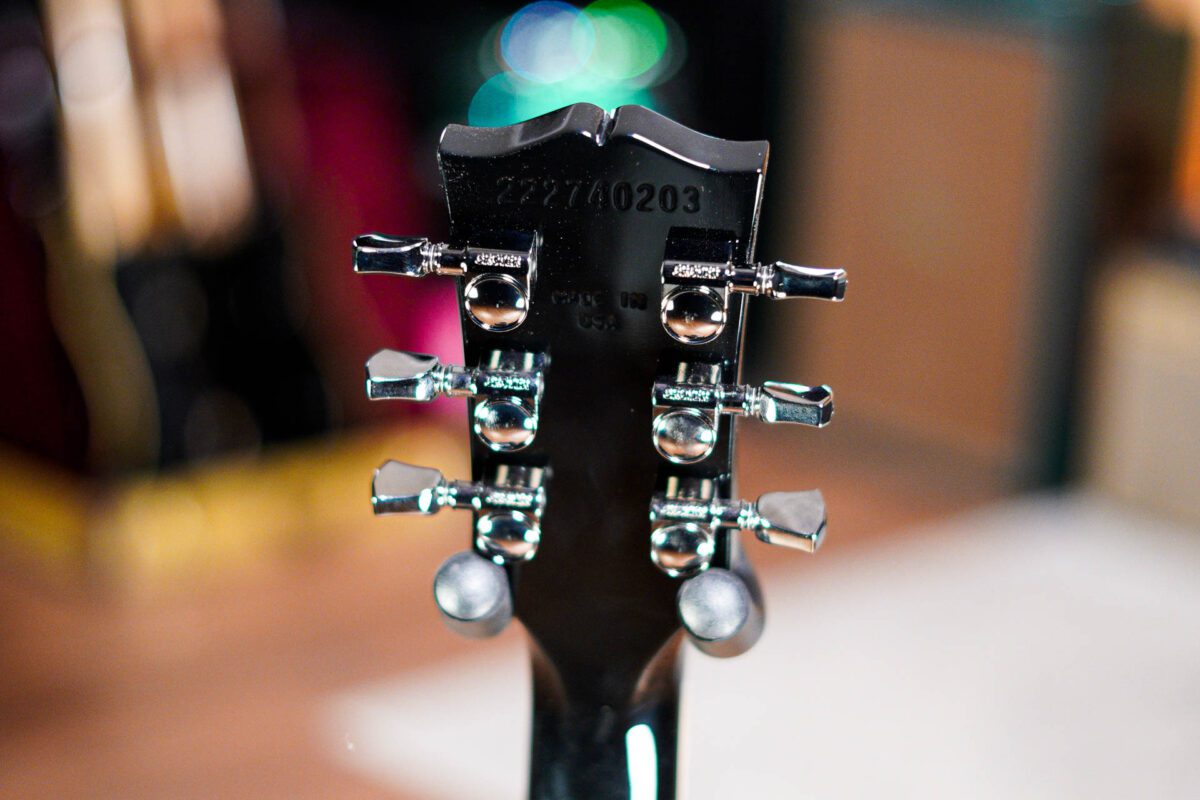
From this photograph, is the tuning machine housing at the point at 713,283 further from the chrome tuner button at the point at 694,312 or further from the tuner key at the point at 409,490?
the tuner key at the point at 409,490

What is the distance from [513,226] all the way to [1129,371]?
2.31 meters

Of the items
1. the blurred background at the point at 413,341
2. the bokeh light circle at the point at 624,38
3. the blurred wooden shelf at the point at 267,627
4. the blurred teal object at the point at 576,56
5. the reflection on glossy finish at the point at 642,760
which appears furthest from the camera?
the bokeh light circle at the point at 624,38

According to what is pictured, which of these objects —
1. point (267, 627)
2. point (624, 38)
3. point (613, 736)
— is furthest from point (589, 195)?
point (624, 38)

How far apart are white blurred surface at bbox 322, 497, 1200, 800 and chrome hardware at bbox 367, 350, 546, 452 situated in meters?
0.41

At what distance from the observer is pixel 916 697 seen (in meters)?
1.31

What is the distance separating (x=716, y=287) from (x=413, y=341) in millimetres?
2376

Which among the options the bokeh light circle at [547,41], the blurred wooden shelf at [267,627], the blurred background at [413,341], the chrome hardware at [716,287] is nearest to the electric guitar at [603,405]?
the chrome hardware at [716,287]

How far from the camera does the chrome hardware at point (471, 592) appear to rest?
0.61 metres

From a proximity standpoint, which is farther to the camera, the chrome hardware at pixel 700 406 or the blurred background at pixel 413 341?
the blurred background at pixel 413 341

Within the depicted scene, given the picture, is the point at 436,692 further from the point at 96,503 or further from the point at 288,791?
the point at 96,503

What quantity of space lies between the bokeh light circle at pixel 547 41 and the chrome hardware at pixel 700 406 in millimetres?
2546

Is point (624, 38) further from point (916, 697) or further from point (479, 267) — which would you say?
point (479, 267)

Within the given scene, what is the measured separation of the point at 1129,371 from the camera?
2.59 meters

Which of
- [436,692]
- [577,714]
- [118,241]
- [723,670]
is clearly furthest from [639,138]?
[118,241]
